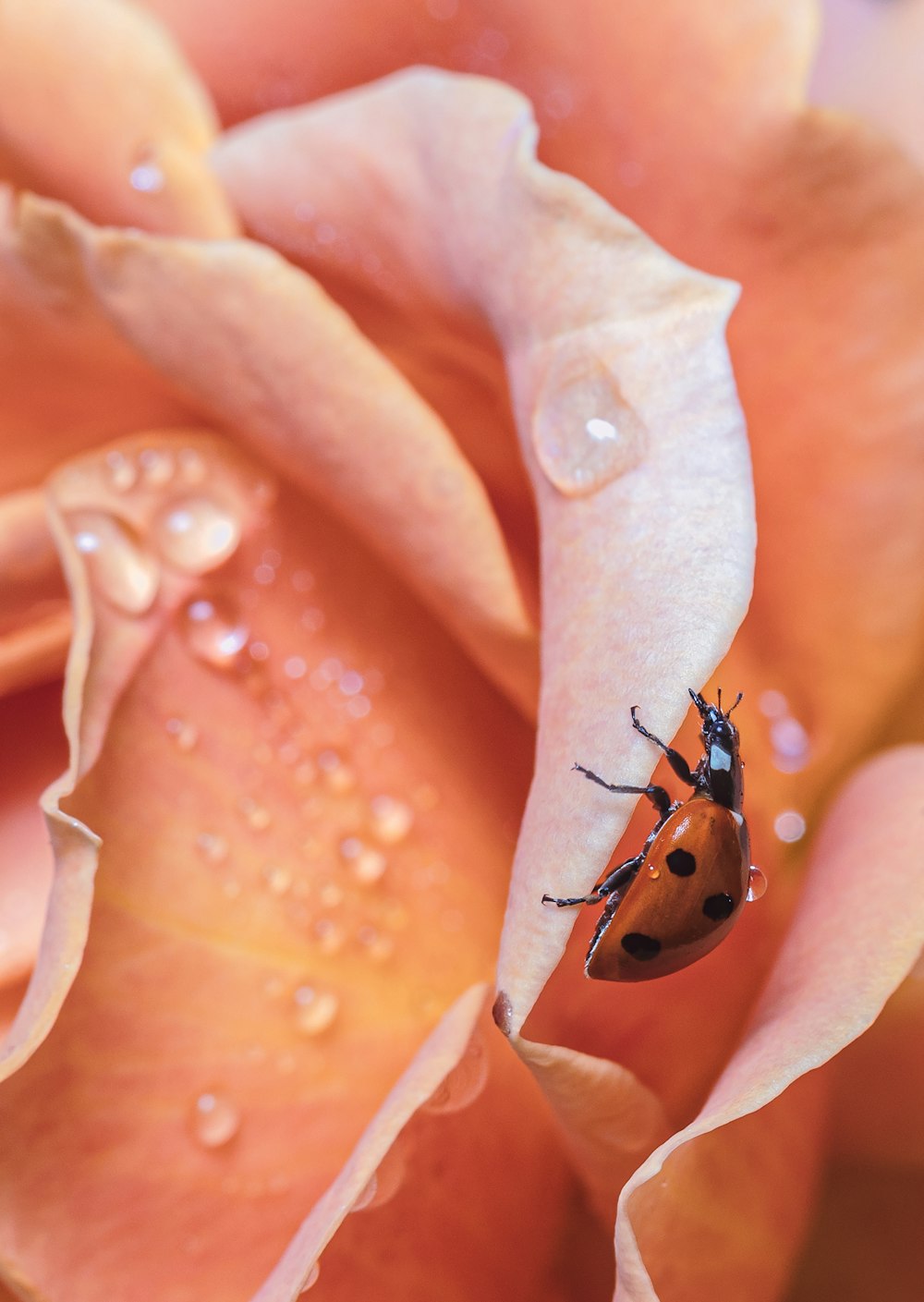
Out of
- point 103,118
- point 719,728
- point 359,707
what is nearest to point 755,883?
point 719,728

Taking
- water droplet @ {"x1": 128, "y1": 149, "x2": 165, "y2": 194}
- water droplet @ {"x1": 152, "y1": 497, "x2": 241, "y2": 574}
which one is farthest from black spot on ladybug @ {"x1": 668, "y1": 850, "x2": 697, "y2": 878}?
water droplet @ {"x1": 128, "y1": 149, "x2": 165, "y2": 194}

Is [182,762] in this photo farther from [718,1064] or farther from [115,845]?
[718,1064]

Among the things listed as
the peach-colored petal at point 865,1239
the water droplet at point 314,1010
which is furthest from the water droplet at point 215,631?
the peach-colored petal at point 865,1239

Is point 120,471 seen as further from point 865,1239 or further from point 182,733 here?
point 865,1239

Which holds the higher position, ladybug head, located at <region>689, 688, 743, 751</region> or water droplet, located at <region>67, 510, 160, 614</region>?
ladybug head, located at <region>689, 688, 743, 751</region>

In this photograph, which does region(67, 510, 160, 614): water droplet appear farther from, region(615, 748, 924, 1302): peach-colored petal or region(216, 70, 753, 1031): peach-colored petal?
region(615, 748, 924, 1302): peach-colored petal

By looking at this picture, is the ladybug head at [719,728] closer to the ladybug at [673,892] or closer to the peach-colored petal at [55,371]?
the ladybug at [673,892]
